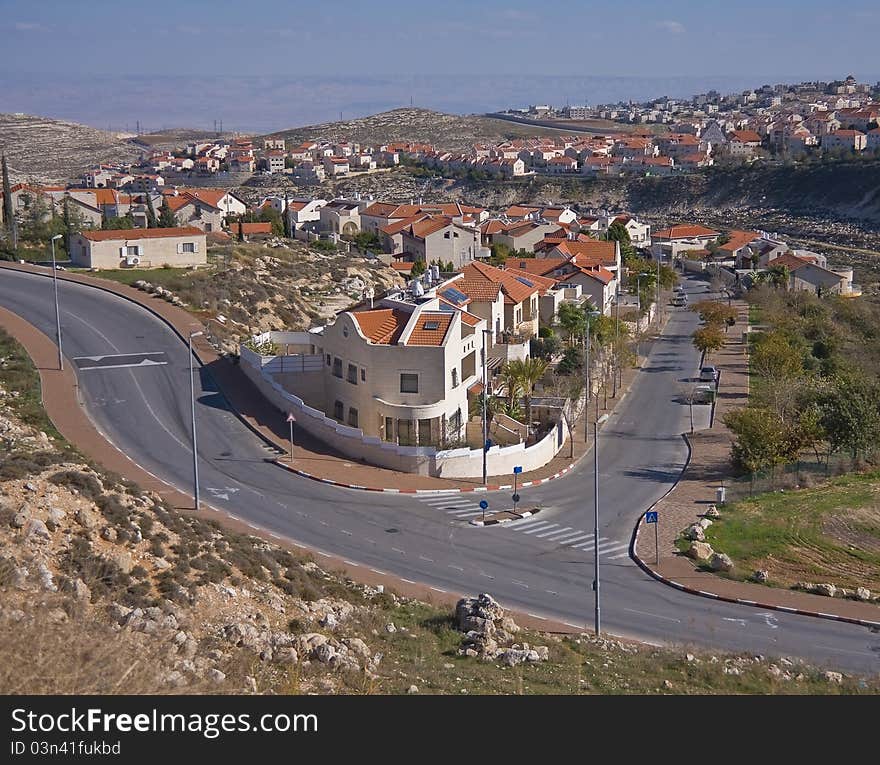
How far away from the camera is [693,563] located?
26109mm

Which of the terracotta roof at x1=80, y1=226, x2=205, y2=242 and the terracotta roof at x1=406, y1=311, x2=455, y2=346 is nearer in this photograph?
the terracotta roof at x1=406, y1=311, x2=455, y2=346

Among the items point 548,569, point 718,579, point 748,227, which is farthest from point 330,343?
point 748,227

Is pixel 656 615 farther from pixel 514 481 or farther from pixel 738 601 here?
pixel 514 481

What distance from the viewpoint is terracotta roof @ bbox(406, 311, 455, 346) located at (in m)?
35.6

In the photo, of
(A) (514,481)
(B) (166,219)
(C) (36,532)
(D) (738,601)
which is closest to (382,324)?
(A) (514,481)

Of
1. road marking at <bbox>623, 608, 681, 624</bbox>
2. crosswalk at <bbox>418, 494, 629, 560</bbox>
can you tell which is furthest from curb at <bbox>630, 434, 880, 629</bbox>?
road marking at <bbox>623, 608, 681, 624</bbox>

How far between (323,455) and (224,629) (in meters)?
16.9

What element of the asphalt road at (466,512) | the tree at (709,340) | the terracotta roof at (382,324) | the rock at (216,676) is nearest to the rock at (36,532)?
the rock at (216,676)

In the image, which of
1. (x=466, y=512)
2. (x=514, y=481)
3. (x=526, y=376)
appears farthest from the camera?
(x=526, y=376)

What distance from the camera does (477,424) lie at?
3812 cm

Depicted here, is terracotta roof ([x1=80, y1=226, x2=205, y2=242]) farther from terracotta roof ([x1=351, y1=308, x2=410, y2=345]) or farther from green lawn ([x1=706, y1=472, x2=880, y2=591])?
green lawn ([x1=706, y1=472, x2=880, y2=591])

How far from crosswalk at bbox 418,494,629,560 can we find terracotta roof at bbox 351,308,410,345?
7.22m

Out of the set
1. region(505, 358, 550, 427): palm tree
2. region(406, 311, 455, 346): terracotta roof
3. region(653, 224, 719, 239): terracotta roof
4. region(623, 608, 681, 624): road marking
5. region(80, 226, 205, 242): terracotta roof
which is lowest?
region(623, 608, 681, 624): road marking

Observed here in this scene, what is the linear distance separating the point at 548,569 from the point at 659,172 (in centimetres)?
13890
